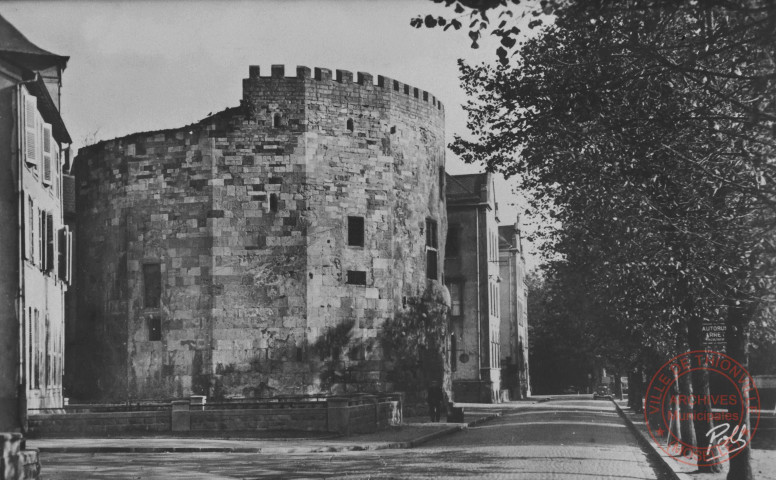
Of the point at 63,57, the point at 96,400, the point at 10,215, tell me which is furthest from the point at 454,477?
the point at 96,400

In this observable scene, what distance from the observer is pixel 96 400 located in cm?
3575

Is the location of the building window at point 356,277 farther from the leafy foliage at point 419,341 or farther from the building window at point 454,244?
the building window at point 454,244

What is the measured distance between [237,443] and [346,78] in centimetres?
1642

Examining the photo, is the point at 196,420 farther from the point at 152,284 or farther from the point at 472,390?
the point at 472,390

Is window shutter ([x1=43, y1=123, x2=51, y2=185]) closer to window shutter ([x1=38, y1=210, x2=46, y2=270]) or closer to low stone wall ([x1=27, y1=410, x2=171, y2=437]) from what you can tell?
window shutter ([x1=38, y1=210, x2=46, y2=270])

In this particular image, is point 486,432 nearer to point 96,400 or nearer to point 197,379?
point 197,379

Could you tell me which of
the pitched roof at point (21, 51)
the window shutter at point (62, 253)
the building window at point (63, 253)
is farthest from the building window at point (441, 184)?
the pitched roof at point (21, 51)

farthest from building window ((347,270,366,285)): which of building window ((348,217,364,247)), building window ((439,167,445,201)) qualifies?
building window ((439,167,445,201))

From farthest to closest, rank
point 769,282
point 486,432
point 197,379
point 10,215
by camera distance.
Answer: point 197,379 < point 486,432 < point 10,215 < point 769,282

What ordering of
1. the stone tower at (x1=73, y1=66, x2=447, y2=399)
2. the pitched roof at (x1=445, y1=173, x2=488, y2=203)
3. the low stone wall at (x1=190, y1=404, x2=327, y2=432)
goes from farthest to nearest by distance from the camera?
the pitched roof at (x1=445, y1=173, x2=488, y2=203), the stone tower at (x1=73, y1=66, x2=447, y2=399), the low stone wall at (x1=190, y1=404, x2=327, y2=432)

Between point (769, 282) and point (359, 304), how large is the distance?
23090 millimetres

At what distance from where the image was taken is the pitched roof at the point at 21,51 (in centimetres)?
2367

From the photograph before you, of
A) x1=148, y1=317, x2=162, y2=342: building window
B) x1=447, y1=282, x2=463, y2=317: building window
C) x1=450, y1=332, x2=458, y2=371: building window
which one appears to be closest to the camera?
x1=148, y1=317, x2=162, y2=342: building window

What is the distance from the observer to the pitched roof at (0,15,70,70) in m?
23.7
